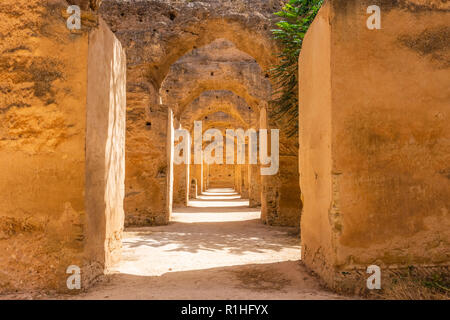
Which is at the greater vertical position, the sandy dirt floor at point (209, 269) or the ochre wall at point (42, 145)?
the ochre wall at point (42, 145)

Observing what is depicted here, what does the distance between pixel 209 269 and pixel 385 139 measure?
2453 mm

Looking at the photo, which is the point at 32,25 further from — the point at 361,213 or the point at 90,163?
the point at 361,213

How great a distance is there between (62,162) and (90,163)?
236 mm

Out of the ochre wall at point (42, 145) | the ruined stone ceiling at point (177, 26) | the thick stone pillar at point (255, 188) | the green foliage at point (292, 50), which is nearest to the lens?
the ochre wall at point (42, 145)

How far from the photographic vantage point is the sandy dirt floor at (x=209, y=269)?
2.78 meters

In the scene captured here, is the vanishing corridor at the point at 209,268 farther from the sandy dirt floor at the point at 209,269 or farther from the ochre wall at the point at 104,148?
the ochre wall at the point at 104,148

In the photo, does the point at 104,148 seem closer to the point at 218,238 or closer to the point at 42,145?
the point at 42,145

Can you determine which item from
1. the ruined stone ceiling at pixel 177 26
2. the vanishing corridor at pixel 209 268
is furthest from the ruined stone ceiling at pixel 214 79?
the vanishing corridor at pixel 209 268

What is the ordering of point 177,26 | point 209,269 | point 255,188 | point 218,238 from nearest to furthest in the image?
point 209,269 < point 218,238 < point 177,26 < point 255,188

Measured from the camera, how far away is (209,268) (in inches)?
150

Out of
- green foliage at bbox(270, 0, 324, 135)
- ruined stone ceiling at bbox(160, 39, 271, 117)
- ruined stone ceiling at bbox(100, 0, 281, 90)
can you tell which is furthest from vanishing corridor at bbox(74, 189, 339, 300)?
ruined stone ceiling at bbox(160, 39, 271, 117)

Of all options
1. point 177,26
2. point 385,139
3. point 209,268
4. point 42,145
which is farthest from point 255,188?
point 42,145

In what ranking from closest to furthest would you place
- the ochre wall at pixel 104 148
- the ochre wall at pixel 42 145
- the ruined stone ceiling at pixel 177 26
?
the ochre wall at pixel 42 145
the ochre wall at pixel 104 148
the ruined stone ceiling at pixel 177 26

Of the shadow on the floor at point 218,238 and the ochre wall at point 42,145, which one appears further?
the shadow on the floor at point 218,238
